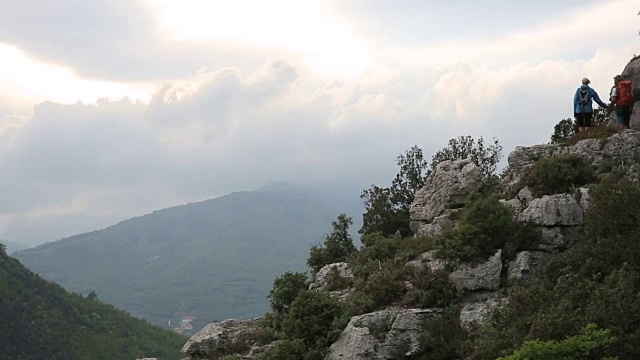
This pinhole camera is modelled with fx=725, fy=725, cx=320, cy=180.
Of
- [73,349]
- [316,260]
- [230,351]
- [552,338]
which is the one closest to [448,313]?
[552,338]

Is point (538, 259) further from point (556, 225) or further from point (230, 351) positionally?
point (230, 351)

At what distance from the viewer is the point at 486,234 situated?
25.3 meters

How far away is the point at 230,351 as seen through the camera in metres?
27.9

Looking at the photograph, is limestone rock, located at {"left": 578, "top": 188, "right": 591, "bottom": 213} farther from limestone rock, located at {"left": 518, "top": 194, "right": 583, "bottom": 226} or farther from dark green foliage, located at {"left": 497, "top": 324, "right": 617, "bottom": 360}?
dark green foliage, located at {"left": 497, "top": 324, "right": 617, "bottom": 360}

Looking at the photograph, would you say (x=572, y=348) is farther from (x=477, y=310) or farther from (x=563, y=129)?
(x=563, y=129)

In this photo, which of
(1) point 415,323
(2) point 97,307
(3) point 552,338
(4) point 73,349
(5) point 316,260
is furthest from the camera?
(2) point 97,307

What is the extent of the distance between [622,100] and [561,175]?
529 centimetres

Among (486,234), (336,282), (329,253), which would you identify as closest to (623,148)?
(486,234)

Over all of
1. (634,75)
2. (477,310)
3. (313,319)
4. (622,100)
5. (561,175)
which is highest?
(634,75)

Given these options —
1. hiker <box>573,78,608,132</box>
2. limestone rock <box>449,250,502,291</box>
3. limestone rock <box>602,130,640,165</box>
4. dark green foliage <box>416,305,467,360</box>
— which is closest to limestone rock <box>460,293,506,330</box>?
dark green foliage <box>416,305,467,360</box>

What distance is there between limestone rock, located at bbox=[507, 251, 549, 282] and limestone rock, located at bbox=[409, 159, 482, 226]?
7.10m

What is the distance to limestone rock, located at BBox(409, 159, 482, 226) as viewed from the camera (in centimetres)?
3164

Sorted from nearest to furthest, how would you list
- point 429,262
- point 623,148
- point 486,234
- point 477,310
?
1. point 477,310
2. point 486,234
3. point 429,262
4. point 623,148

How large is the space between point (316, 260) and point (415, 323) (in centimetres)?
1273
